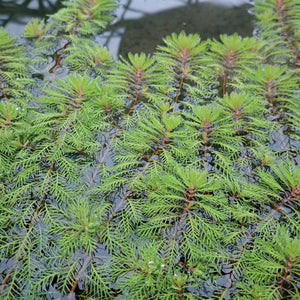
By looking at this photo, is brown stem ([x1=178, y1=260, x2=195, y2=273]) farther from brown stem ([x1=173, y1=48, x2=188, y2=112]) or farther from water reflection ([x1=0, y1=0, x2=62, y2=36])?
water reflection ([x1=0, y1=0, x2=62, y2=36])

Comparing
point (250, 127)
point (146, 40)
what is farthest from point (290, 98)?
point (146, 40)

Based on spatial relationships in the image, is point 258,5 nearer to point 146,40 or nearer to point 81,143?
point 146,40

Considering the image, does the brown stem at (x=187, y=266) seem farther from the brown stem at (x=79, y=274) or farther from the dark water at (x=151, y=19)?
the dark water at (x=151, y=19)

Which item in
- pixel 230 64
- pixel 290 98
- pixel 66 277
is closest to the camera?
pixel 66 277

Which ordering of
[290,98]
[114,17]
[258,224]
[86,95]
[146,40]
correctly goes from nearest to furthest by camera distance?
[258,224], [86,95], [290,98], [146,40], [114,17]

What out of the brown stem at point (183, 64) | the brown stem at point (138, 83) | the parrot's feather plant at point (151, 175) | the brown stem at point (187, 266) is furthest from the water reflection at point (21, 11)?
the brown stem at point (187, 266)

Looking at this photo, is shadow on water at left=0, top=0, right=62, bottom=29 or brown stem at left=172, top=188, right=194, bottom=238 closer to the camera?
brown stem at left=172, top=188, right=194, bottom=238

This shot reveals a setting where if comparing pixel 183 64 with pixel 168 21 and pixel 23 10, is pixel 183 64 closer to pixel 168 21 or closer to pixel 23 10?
pixel 168 21

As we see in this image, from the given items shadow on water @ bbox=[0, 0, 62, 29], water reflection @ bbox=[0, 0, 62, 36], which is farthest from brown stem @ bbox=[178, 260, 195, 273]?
shadow on water @ bbox=[0, 0, 62, 29]
